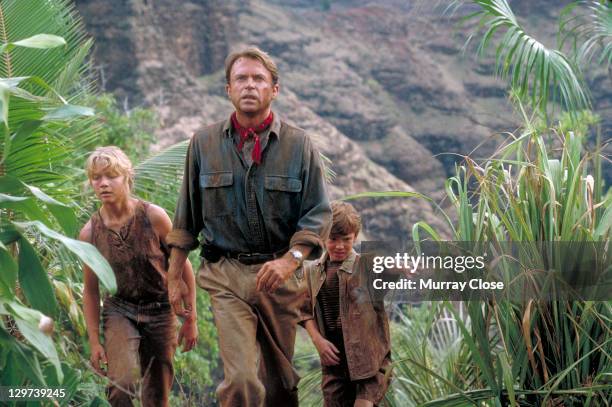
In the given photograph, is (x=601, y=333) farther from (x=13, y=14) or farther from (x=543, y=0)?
(x=543, y=0)

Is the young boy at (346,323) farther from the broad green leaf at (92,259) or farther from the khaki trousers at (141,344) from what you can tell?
the broad green leaf at (92,259)

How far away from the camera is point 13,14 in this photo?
18.9ft

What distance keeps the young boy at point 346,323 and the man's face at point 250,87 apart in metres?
0.58

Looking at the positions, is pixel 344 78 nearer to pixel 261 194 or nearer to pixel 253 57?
pixel 253 57

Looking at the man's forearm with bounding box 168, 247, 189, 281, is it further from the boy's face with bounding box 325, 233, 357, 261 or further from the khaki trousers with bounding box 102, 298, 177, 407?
the boy's face with bounding box 325, 233, 357, 261

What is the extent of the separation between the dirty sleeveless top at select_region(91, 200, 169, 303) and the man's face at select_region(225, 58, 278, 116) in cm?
63

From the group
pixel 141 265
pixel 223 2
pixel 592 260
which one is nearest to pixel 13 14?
pixel 141 265

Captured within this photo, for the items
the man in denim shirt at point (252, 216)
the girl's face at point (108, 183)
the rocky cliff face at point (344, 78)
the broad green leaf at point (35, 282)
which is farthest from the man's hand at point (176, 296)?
the rocky cliff face at point (344, 78)

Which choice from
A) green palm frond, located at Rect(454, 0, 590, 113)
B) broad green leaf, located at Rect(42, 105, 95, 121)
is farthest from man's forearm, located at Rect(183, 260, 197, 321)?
green palm frond, located at Rect(454, 0, 590, 113)

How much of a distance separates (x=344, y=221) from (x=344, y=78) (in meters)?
38.2

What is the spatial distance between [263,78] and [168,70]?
1149 inches

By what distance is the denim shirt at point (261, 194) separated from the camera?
4.12 m

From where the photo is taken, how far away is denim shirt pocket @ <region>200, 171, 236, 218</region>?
4145mm

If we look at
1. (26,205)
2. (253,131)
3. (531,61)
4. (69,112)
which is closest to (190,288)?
(253,131)
